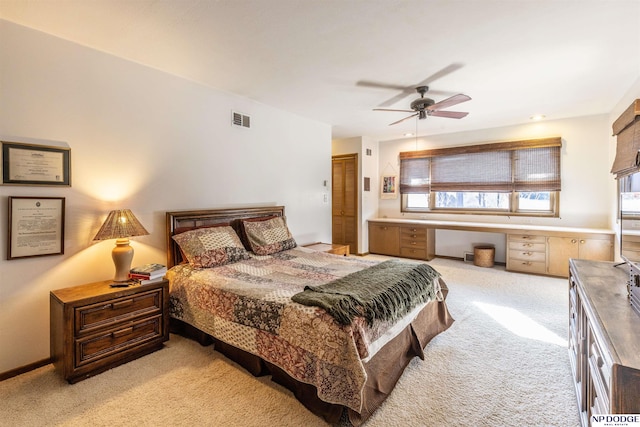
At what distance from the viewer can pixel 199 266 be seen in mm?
2795

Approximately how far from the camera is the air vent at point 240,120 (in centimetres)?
371

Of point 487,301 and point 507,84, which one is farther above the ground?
point 507,84

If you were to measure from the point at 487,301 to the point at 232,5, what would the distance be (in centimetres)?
399

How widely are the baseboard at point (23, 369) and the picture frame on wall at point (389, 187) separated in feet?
19.6

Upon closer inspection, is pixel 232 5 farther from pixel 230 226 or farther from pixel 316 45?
pixel 230 226

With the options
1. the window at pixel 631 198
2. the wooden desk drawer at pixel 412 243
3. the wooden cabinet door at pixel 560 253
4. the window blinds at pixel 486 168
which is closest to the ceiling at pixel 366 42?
the window at pixel 631 198

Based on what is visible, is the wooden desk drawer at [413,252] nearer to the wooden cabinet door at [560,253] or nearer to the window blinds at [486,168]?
the window blinds at [486,168]

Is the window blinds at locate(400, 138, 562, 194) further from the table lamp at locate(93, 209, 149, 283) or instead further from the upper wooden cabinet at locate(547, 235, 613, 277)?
the table lamp at locate(93, 209, 149, 283)

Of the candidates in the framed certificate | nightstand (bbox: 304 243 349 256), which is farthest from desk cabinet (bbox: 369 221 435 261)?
the framed certificate

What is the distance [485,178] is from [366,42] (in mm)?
4159

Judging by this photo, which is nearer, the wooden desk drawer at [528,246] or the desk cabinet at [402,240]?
the wooden desk drawer at [528,246]

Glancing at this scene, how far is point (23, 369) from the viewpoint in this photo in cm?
223

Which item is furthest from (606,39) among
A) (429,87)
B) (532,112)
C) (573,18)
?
(532,112)

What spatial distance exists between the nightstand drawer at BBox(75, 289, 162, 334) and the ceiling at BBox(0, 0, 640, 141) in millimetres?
2127
